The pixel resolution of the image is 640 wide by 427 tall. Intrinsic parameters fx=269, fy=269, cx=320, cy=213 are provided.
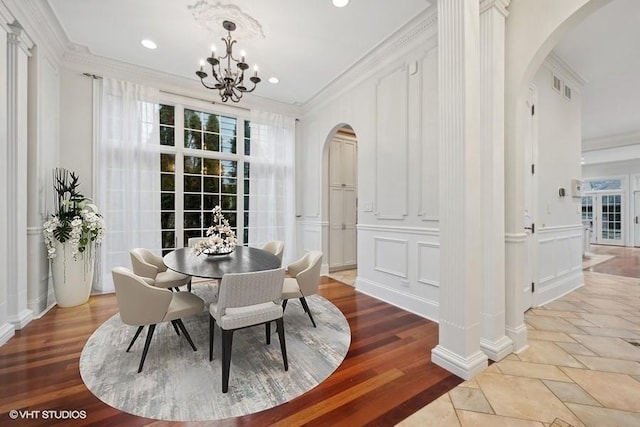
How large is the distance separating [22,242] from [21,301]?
0.62 m

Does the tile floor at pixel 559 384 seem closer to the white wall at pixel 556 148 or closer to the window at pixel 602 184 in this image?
the white wall at pixel 556 148

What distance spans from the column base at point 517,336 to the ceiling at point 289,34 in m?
3.14

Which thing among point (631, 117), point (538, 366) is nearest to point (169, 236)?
point (538, 366)

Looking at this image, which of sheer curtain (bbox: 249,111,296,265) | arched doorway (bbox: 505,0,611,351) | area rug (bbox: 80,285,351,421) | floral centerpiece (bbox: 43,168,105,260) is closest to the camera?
area rug (bbox: 80,285,351,421)

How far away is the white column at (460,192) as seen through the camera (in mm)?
2020

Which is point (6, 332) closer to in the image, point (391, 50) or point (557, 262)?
point (391, 50)

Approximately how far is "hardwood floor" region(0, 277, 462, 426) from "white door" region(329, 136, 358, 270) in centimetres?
248

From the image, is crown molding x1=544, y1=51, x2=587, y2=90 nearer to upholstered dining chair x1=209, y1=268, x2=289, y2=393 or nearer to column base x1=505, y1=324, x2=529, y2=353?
column base x1=505, y1=324, x2=529, y2=353

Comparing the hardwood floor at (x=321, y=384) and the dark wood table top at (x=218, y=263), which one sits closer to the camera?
the hardwood floor at (x=321, y=384)

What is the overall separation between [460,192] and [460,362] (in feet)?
4.19

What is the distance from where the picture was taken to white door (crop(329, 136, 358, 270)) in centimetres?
541

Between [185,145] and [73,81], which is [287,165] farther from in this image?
[73,81]

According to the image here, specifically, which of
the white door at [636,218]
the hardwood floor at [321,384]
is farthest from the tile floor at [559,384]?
the white door at [636,218]

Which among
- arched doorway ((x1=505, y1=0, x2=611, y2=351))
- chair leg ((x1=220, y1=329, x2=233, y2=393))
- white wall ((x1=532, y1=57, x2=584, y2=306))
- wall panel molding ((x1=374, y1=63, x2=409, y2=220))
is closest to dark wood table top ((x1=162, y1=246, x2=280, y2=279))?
chair leg ((x1=220, y1=329, x2=233, y2=393))
